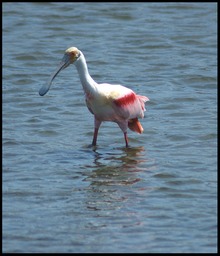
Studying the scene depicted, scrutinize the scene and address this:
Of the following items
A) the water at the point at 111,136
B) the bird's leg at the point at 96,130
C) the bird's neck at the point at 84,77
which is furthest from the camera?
the bird's leg at the point at 96,130

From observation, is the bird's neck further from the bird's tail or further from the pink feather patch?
the bird's tail

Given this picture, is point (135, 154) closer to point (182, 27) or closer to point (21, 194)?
point (21, 194)

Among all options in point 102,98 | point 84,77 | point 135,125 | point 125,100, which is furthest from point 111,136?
point 84,77

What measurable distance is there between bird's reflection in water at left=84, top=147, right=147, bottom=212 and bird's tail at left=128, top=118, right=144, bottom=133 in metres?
0.35

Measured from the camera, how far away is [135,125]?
42.1 ft

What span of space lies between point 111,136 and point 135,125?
470mm

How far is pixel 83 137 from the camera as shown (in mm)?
13008

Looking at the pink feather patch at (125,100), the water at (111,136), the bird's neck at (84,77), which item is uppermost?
the bird's neck at (84,77)

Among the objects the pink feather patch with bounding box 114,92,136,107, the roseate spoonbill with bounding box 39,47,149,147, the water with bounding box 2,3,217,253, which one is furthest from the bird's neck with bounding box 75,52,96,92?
the water with bounding box 2,3,217,253

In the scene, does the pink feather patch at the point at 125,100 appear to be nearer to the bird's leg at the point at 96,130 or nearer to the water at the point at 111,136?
the bird's leg at the point at 96,130

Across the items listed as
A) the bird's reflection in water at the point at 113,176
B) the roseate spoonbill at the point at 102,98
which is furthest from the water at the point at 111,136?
the roseate spoonbill at the point at 102,98

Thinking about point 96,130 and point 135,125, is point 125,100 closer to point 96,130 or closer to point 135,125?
point 96,130

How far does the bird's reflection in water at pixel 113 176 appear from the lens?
10118 millimetres

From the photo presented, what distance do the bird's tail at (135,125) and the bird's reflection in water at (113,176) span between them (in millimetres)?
347
